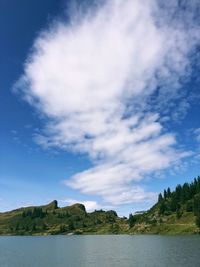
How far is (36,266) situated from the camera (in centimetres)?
8944

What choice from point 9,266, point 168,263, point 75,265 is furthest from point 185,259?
point 9,266

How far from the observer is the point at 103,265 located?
88.0 meters

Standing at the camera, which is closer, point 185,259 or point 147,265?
point 147,265

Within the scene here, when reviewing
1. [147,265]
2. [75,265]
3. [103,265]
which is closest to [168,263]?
[147,265]

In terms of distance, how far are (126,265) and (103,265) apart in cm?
623

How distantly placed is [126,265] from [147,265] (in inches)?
207

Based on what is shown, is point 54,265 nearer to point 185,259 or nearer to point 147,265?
point 147,265

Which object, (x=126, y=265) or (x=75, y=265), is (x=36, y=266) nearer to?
(x=75, y=265)

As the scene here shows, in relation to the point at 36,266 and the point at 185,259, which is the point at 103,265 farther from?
the point at 185,259

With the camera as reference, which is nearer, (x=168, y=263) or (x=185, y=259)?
(x=168, y=263)

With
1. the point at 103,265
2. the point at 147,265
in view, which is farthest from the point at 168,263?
→ the point at 103,265

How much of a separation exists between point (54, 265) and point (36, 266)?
4691mm

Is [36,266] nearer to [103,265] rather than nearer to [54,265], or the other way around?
[54,265]

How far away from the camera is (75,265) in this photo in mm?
90688
